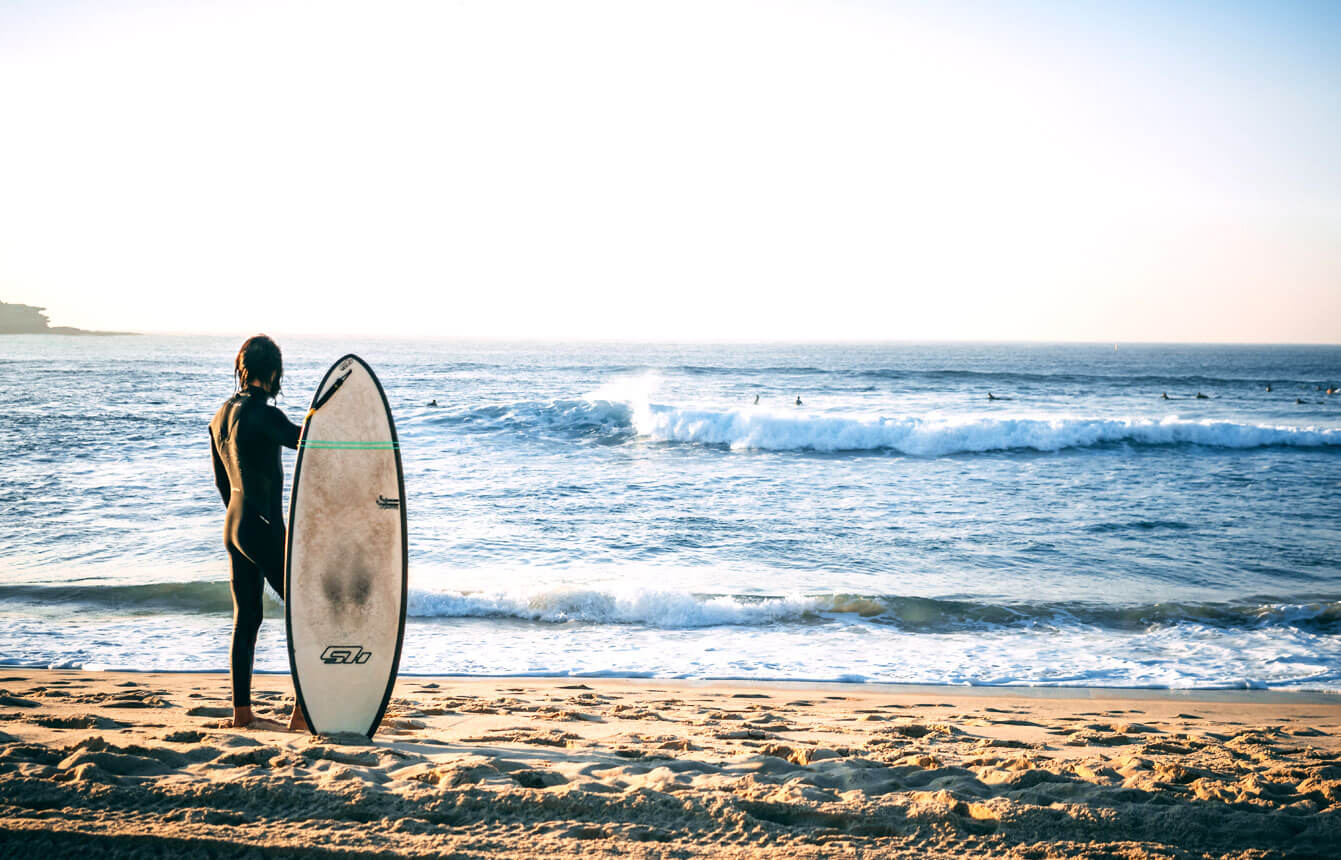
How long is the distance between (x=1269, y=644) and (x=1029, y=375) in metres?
49.7

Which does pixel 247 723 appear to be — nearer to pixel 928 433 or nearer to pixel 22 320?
pixel 928 433

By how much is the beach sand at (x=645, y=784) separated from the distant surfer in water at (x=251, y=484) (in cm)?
46

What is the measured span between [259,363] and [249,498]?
0.61 m

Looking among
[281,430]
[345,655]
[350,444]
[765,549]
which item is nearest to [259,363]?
[281,430]

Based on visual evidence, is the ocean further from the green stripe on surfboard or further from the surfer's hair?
the surfer's hair

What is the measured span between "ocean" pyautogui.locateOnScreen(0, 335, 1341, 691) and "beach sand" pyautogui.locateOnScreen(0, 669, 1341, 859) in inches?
62.2

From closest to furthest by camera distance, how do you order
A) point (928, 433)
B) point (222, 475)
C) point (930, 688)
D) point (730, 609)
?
point (222, 475), point (930, 688), point (730, 609), point (928, 433)

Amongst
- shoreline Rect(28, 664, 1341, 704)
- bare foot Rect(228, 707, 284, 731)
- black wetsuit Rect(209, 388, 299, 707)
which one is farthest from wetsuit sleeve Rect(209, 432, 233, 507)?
shoreline Rect(28, 664, 1341, 704)

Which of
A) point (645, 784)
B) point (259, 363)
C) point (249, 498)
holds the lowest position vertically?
point (645, 784)

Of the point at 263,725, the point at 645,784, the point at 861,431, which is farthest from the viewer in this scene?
the point at 861,431

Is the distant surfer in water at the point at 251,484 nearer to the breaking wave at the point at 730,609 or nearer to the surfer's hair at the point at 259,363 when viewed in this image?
the surfer's hair at the point at 259,363

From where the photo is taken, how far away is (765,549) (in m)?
9.67

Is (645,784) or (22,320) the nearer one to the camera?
(645,784)

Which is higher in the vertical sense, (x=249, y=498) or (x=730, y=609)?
(x=249, y=498)
